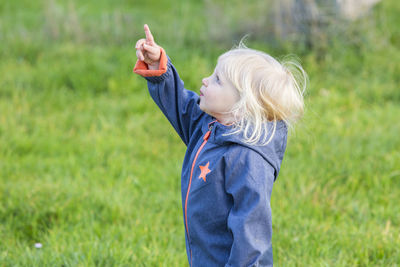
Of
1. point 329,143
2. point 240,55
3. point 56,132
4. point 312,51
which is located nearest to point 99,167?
point 56,132

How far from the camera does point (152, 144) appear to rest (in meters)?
4.46

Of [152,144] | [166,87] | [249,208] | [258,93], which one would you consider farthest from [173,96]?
[152,144]

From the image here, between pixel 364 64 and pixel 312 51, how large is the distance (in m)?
0.58

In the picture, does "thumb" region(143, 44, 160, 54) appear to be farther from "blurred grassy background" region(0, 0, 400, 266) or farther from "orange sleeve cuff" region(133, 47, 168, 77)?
"blurred grassy background" region(0, 0, 400, 266)

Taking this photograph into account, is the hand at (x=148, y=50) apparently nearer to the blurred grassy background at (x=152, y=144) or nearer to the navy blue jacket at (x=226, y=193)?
the navy blue jacket at (x=226, y=193)

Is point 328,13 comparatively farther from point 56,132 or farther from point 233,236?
point 233,236

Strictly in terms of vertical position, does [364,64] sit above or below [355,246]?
above

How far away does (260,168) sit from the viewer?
189 cm

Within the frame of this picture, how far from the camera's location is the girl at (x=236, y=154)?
1.85 metres

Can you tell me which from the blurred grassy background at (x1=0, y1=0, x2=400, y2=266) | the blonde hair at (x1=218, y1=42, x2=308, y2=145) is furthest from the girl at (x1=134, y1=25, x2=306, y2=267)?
the blurred grassy background at (x1=0, y1=0, x2=400, y2=266)

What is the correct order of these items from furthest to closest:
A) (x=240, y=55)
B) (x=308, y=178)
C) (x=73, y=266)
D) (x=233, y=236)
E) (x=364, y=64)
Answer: (x=364, y=64) < (x=308, y=178) < (x=73, y=266) < (x=240, y=55) < (x=233, y=236)

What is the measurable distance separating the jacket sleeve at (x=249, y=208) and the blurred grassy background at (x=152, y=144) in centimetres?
105

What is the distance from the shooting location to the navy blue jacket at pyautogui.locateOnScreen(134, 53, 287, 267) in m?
1.84

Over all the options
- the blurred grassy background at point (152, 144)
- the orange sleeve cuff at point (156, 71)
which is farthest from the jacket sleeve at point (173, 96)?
the blurred grassy background at point (152, 144)
